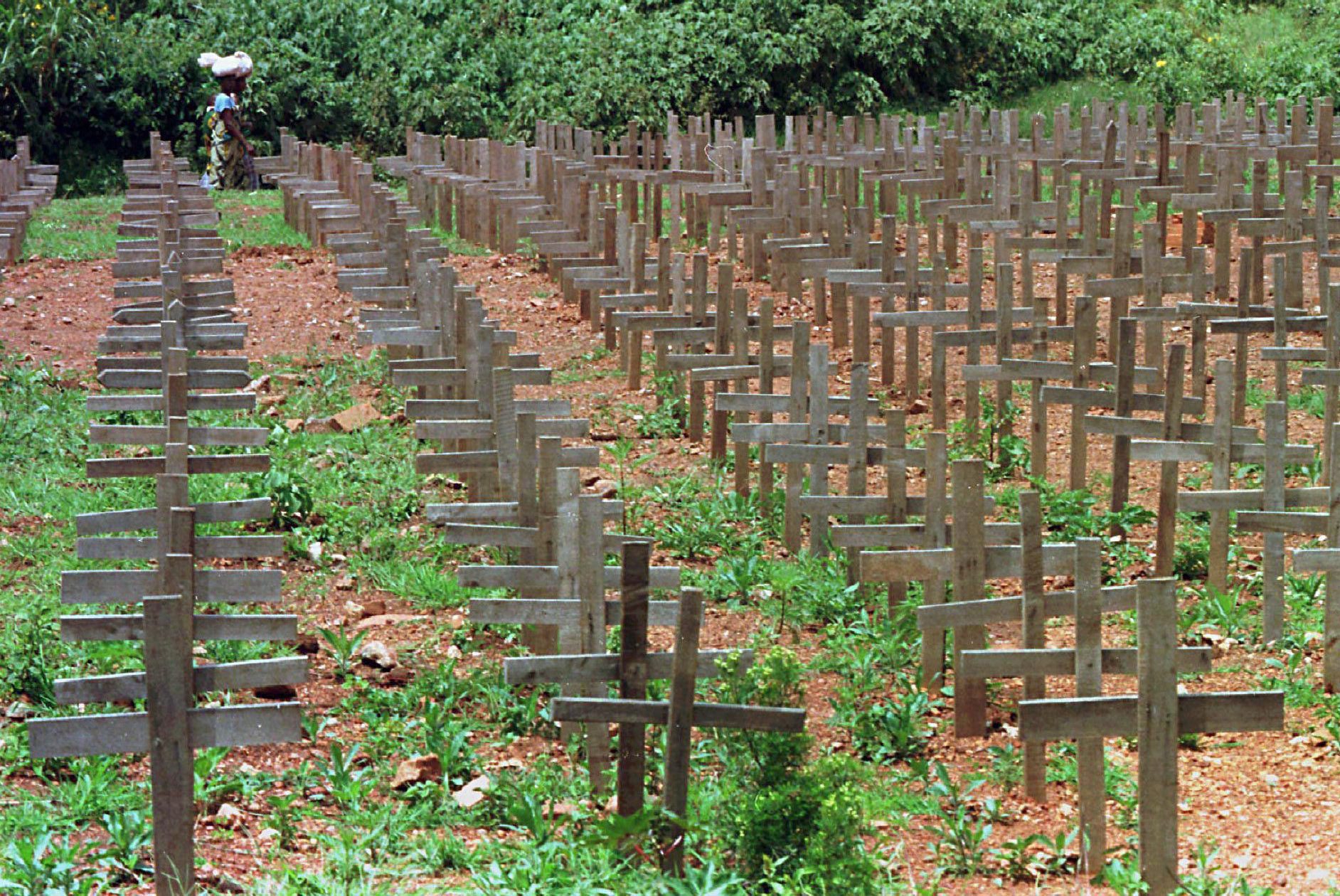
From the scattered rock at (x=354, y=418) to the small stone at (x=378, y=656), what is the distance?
10.5 feet

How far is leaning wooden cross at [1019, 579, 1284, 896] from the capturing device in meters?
4.04

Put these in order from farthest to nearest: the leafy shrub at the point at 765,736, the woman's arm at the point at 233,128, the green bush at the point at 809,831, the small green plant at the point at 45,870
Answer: the woman's arm at the point at 233,128
the leafy shrub at the point at 765,736
the small green plant at the point at 45,870
the green bush at the point at 809,831

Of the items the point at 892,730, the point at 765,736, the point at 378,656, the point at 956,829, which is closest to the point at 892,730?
the point at 892,730

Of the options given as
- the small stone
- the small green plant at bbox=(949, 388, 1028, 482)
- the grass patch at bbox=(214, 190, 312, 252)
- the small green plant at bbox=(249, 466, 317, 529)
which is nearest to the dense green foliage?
the grass patch at bbox=(214, 190, 312, 252)

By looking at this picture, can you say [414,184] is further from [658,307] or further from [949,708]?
A: [949,708]

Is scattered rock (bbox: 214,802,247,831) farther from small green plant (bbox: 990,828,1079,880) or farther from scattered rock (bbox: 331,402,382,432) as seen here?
scattered rock (bbox: 331,402,382,432)

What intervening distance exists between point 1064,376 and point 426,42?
16.9m

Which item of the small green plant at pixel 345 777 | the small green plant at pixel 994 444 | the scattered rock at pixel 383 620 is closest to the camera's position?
the small green plant at pixel 345 777

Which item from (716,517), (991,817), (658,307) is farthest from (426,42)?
(991,817)

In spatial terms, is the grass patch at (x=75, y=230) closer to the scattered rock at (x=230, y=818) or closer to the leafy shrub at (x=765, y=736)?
the scattered rock at (x=230, y=818)

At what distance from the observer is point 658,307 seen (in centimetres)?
987

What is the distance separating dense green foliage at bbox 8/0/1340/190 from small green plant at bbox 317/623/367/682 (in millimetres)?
15187

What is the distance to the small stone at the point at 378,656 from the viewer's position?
19.9 ft

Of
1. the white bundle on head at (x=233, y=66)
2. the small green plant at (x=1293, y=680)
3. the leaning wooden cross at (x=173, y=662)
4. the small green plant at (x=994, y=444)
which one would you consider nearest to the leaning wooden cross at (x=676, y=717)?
the leaning wooden cross at (x=173, y=662)
